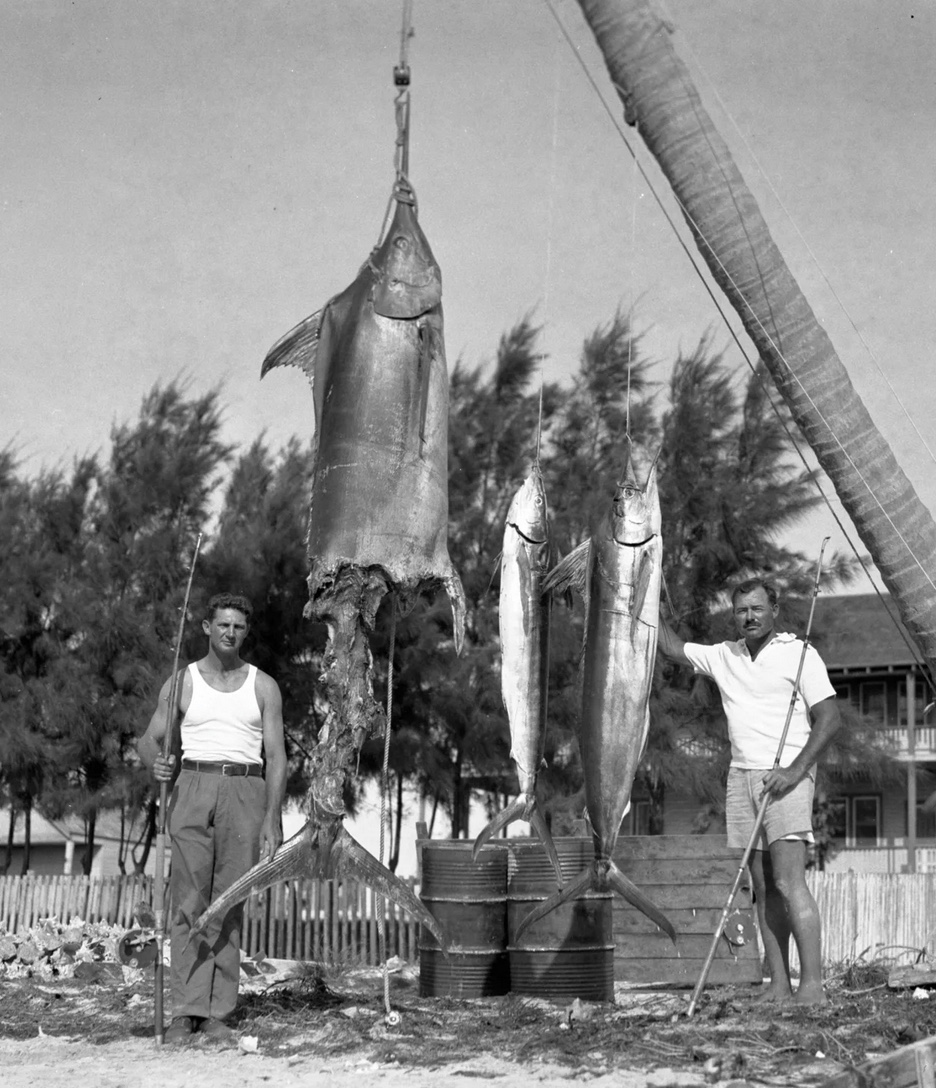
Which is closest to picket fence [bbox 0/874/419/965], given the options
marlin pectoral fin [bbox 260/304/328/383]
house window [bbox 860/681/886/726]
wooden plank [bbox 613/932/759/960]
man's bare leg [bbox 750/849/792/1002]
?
wooden plank [bbox 613/932/759/960]

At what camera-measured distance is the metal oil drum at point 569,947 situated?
25.9 feet

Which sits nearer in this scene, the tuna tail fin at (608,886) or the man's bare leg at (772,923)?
the tuna tail fin at (608,886)

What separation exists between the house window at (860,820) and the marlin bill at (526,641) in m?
24.9

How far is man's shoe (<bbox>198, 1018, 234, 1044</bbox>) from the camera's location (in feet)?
21.0

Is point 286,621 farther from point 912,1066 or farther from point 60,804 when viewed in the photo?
point 912,1066

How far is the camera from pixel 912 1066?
4.79 m

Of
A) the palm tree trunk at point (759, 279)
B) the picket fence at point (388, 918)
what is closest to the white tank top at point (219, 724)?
the palm tree trunk at point (759, 279)

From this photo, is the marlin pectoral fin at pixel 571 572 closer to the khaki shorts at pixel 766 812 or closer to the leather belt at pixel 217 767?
the khaki shorts at pixel 766 812

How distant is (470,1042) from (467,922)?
2039mm

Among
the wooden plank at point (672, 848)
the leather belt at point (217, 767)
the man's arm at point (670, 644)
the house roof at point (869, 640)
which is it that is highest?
the house roof at point (869, 640)

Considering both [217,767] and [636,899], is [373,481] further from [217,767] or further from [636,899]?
[636,899]

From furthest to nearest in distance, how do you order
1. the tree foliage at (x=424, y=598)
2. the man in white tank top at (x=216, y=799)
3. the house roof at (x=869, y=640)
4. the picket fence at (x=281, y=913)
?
the house roof at (x=869, y=640)
the tree foliage at (x=424, y=598)
the picket fence at (x=281, y=913)
the man in white tank top at (x=216, y=799)

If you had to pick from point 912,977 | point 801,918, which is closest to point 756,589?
point 801,918

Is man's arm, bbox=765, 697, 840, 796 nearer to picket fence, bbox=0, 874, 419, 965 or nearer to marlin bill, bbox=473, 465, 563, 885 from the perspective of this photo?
marlin bill, bbox=473, 465, 563, 885
